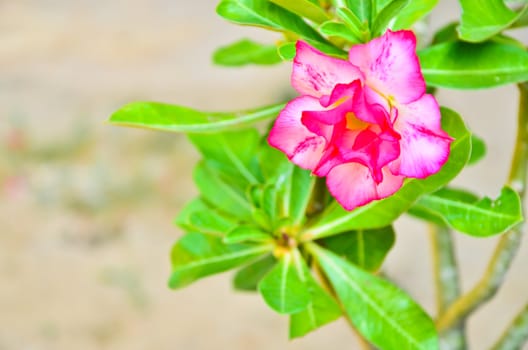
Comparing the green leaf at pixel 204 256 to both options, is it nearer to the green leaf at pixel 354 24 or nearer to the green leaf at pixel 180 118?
the green leaf at pixel 180 118

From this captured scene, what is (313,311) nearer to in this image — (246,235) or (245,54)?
(246,235)

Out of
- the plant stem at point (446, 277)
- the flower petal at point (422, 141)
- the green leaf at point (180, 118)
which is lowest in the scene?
the plant stem at point (446, 277)

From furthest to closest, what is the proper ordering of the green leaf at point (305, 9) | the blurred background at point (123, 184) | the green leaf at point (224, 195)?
the blurred background at point (123, 184)
the green leaf at point (224, 195)
the green leaf at point (305, 9)

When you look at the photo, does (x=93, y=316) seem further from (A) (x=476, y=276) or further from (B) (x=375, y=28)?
(B) (x=375, y=28)

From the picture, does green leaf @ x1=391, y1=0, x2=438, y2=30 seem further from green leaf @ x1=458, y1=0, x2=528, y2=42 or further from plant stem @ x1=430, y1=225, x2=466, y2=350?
plant stem @ x1=430, y1=225, x2=466, y2=350

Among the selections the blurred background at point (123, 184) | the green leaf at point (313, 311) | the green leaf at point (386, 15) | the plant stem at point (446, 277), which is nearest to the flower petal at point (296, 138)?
the green leaf at point (386, 15)

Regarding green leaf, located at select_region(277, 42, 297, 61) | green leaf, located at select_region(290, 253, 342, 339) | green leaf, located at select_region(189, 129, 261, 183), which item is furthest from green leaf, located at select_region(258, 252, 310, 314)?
green leaf, located at select_region(277, 42, 297, 61)

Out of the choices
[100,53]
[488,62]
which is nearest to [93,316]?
[100,53]
